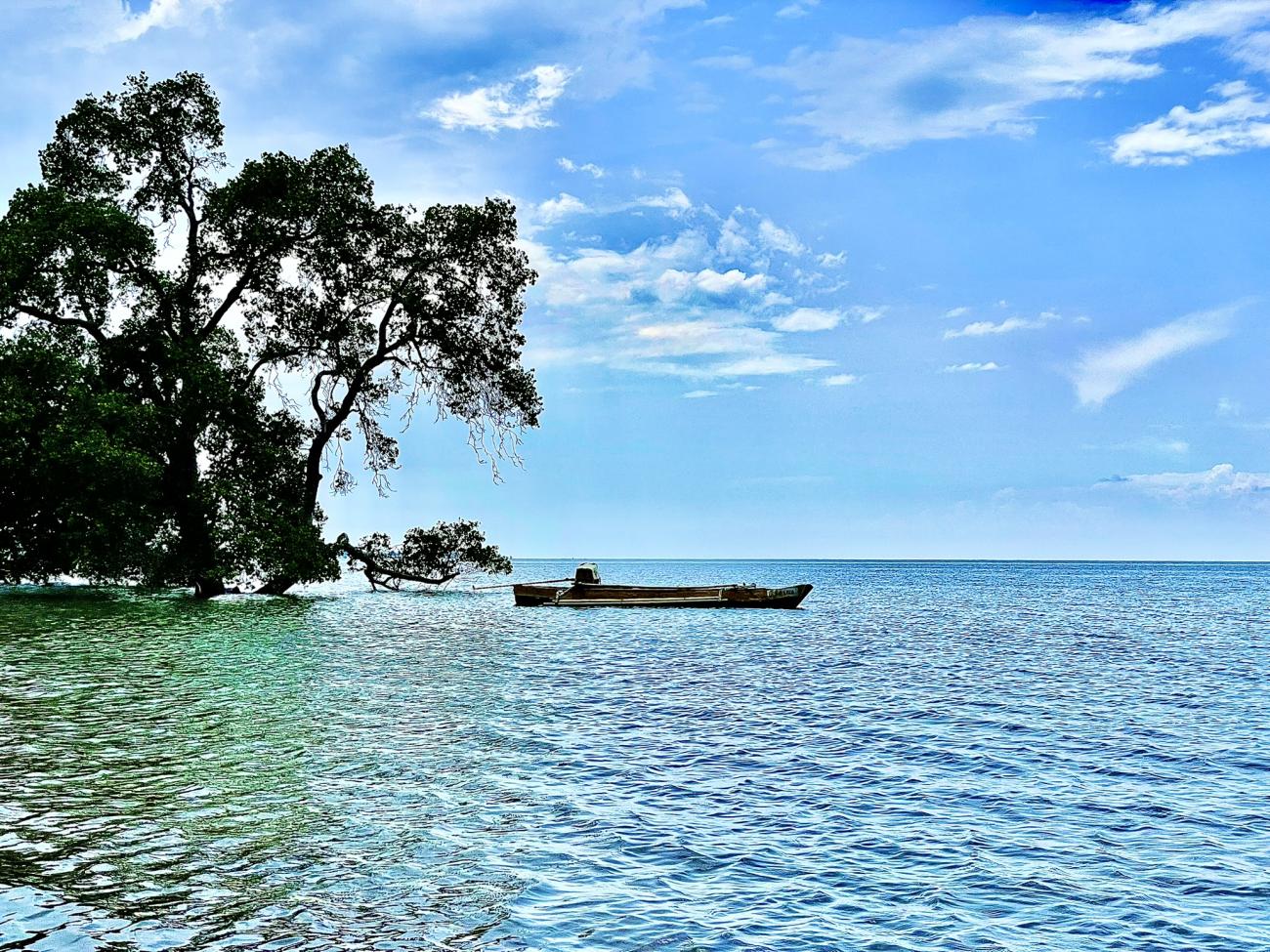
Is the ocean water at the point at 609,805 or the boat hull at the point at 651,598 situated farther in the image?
the boat hull at the point at 651,598

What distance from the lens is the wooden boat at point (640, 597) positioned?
2136 inches

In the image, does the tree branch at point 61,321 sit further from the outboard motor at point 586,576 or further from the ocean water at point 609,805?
the outboard motor at point 586,576

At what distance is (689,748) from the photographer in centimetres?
1672

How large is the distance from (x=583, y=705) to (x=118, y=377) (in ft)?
109

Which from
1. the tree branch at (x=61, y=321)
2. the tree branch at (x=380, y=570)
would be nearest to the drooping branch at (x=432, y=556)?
the tree branch at (x=380, y=570)

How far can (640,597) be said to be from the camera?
5525 cm

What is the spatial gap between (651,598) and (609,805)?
42.3m

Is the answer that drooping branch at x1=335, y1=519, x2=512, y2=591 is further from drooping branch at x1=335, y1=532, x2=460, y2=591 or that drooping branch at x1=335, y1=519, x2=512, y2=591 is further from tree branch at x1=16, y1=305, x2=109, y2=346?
tree branch at x1=16, y1=305, x2=109, y2=346

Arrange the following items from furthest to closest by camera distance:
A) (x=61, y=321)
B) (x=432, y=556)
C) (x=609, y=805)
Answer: (x=432, y=556) < (x=61, y=321) < (x=609, y=805)

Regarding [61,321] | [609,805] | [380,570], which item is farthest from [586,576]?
[609,805]

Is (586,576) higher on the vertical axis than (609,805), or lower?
higher

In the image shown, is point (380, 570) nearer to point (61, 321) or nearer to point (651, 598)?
point (651, 598)

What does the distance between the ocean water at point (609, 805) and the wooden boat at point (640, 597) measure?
81.2 ft

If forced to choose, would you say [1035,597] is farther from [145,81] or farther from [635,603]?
[145,81]
